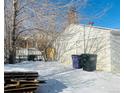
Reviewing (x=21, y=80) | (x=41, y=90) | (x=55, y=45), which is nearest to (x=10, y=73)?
(x=21, y=80)

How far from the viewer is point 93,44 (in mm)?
6516

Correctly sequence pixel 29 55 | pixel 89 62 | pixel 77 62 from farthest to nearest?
pixel 29 55 → pixel 77 62 → pixel 89 62

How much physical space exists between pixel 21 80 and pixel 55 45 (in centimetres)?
539

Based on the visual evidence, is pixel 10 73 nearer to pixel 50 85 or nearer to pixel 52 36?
pixel 50 85

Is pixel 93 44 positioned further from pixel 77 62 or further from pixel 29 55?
pixel 29 55

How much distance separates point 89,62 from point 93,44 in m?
0.97

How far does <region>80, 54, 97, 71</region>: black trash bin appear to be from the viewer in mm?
5673

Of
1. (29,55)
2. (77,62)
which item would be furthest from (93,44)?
(29,55)

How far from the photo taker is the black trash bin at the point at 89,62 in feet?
18.6

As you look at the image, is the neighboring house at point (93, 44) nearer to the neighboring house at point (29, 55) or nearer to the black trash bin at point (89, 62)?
the black trash bin at point (89, 62)

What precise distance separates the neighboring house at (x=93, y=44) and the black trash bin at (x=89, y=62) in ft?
1.12

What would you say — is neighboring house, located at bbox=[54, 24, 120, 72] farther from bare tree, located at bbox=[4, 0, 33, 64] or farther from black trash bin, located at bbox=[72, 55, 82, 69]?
bare tree, located at bbox=[4, 0, 33, 64]

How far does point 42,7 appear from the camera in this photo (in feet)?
18.5

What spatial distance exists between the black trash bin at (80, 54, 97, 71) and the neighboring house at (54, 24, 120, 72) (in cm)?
34
